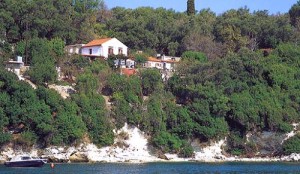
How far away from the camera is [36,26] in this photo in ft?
274

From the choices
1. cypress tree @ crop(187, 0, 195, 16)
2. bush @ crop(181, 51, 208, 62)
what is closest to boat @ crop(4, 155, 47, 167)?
bush @ crop(181, 51, 208, 62)

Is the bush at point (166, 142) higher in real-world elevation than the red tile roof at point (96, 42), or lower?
lower

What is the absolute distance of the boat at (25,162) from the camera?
5694 centimetres

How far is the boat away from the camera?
56.9 metres

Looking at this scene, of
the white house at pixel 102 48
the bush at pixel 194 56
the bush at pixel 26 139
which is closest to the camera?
the bush at pixel 26 139

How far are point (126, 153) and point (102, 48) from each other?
2370cm

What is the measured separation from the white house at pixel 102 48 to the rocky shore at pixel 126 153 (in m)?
19.4

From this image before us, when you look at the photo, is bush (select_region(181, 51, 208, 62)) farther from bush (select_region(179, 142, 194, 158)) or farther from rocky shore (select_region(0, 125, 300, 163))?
bush (select_region(179, 142, 194, 158))

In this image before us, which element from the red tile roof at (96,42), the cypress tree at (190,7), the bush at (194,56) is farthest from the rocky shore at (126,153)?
the cypress tree at (190,7)

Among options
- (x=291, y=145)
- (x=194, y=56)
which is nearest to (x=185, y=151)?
(x=291, y=145)

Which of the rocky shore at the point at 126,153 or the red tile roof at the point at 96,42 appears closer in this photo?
the rocky shore at the point at 126,153

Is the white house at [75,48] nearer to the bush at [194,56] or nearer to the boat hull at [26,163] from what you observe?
the bush at [194,56]

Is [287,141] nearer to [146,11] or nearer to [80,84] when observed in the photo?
[80,84]

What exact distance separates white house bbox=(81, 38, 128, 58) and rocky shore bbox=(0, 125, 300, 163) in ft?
63.6
